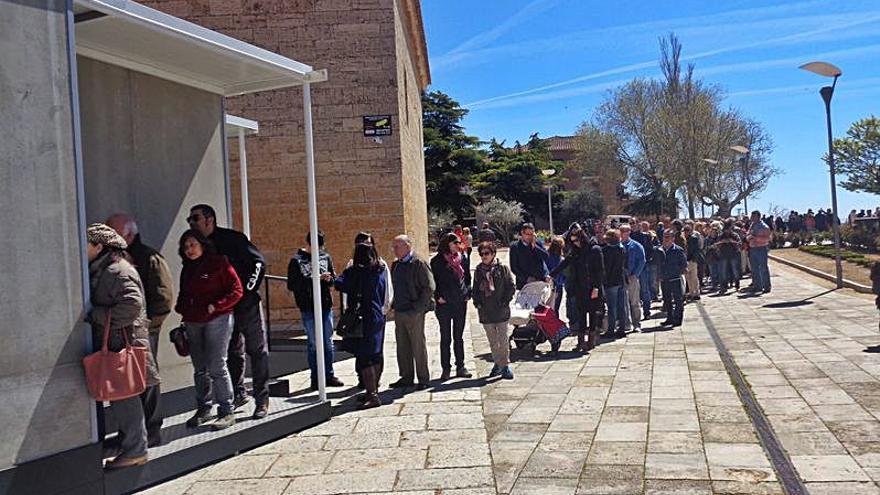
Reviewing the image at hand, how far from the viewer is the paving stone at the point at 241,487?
4.69 m

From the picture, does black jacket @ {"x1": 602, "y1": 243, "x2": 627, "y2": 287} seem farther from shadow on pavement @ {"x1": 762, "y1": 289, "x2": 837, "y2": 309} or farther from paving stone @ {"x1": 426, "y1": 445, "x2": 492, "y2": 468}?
paving stone @ {"x1": 426, "y1": 445, "x2": 492, "y2": 468}

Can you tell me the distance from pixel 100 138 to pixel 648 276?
1010cm

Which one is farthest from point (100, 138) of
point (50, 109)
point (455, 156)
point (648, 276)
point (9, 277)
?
point (455, 156)

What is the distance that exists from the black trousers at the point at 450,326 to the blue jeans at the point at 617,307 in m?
3.27

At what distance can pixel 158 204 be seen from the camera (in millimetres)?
6617

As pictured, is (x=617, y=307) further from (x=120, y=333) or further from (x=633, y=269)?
(x=120, y=333)

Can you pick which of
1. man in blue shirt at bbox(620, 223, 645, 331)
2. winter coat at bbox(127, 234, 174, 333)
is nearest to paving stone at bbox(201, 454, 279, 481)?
winter coat at bbox(127, 234, 174, 333)

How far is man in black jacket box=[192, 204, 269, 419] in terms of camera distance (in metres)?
5.70

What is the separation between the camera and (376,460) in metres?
5.27

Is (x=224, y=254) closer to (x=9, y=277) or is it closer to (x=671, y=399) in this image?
(x=9, y=277)

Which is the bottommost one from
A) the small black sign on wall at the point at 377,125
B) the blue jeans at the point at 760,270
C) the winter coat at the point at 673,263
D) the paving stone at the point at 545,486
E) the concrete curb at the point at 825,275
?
the paving stone at the point at 545,486

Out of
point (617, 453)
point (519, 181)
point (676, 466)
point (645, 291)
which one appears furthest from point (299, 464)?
point (519, 181)

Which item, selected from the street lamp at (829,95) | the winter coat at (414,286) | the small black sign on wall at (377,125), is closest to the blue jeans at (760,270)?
the street lamp at (829,95)

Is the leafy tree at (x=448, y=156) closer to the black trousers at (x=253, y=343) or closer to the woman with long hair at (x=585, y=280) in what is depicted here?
the woman with long hair at (x=585, y=280)
